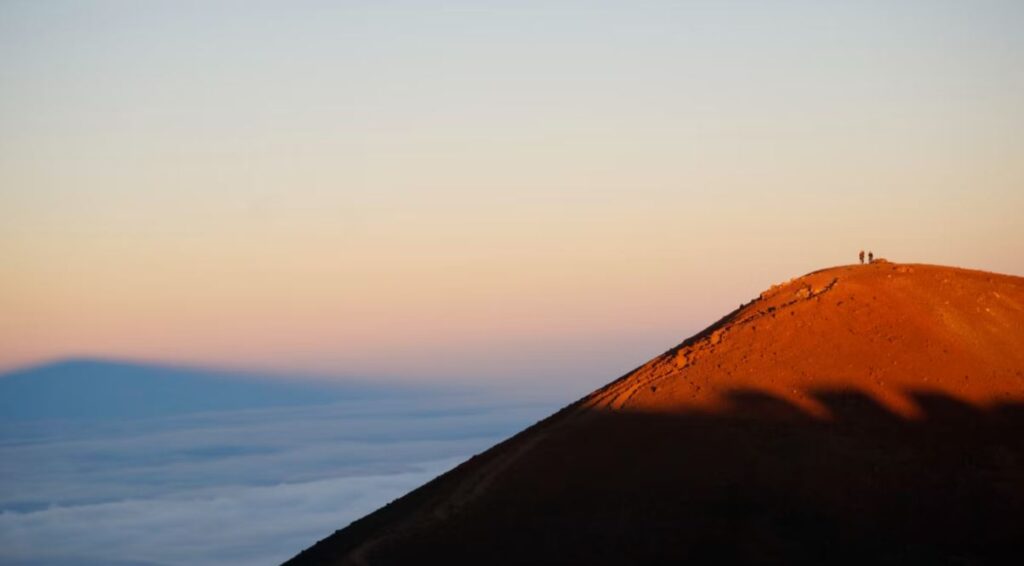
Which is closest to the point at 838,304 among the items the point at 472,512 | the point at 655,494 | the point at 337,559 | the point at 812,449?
the point at 812,449

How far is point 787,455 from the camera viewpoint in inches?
1686

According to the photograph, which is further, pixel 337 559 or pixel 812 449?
pixel 337 559

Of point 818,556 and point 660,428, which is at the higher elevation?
point 660,428

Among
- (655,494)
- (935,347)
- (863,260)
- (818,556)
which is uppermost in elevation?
(863,260)

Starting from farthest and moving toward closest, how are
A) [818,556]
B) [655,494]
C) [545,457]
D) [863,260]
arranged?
[863,260], [545,457], [655,494], [818,556]

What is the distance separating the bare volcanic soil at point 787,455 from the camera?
40656 millimetres

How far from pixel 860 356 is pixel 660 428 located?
22.4 ft

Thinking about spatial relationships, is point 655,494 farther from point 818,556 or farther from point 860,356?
point 860,356

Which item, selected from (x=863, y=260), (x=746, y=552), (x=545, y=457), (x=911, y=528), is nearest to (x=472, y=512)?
(x=545, y=457)

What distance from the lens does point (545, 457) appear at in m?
45.8

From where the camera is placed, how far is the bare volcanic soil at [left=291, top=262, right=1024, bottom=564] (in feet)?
133

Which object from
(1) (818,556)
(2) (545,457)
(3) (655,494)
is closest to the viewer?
(1) (818,556)

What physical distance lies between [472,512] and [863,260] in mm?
17991

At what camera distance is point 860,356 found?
4609 cm
